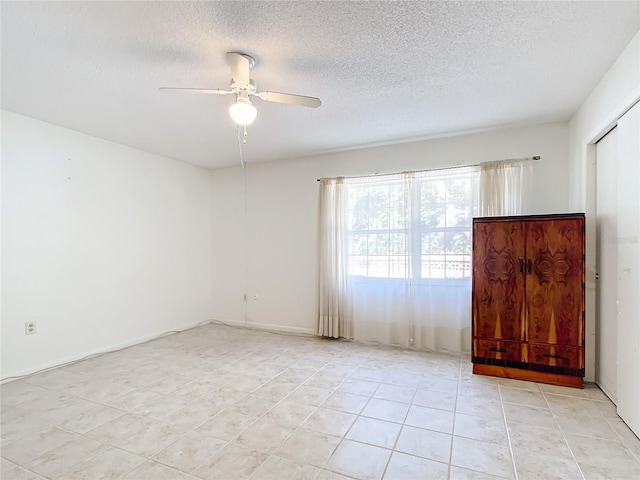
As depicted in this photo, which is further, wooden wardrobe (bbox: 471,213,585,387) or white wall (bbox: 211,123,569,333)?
white wall (bbox: 211,123,569,333)

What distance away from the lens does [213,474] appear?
175 centimetres

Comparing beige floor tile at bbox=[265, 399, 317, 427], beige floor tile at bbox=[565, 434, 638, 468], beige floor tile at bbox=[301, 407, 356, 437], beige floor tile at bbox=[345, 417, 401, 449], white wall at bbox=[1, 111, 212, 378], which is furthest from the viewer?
white wall at bbox=[1, 111, 212, 378]

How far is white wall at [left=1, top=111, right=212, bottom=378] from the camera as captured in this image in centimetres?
308

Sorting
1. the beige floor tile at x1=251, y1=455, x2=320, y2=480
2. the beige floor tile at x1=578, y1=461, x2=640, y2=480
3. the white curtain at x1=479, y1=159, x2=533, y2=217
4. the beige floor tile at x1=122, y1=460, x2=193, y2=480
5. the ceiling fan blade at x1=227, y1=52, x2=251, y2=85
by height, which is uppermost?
the ceiling fan blade at x1=227, y1=52, x2=251, y2=85

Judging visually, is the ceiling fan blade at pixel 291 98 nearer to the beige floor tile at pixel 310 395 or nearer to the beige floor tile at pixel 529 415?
the beige floor tile at pixel 310 395

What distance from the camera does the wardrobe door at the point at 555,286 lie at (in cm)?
276

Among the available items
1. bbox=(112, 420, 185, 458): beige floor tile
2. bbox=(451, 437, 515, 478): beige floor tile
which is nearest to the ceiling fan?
bbox=(112, 420, 185, 458): beige floor tile

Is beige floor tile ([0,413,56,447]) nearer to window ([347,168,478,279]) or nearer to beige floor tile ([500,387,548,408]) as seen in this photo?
window ([347,168,478,279])

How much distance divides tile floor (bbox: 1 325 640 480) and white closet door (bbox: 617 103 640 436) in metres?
0.24

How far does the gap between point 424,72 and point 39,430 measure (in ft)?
11.7

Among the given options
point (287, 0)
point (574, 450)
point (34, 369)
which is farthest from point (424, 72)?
point (34, 369)

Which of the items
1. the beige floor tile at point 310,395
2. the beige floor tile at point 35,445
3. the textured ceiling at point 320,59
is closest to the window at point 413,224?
the textured ceiling at point 320,59

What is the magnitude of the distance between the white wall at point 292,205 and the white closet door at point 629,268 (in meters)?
1.15

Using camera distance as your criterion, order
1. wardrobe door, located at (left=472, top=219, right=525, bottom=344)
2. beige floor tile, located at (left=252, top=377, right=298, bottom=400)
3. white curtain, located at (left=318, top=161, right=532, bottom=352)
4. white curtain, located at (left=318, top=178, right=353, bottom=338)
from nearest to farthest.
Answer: beige floor tile, located at (left=252, top=377, right=298, bottom=400), wardrobe door, located at (left=472, top=219, right=525, bottom=344), white curtain, located at (left=318, top=161, right=532, bottom=352), white curtain, located at (left=318, top=178, right=353, bottom=338)
